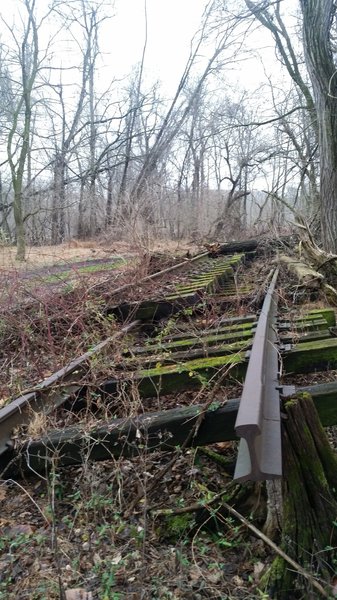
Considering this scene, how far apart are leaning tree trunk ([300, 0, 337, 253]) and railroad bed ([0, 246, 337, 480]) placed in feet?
13.5

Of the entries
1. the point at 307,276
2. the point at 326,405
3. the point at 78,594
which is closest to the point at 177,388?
the point at 326,405

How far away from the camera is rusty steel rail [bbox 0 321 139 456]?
296cm

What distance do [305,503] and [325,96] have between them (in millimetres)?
9317

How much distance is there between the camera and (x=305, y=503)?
6.89 ft

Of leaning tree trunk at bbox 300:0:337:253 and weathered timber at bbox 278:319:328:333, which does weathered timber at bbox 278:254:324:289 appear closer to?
weathered timber at bbox 278:319:328:333

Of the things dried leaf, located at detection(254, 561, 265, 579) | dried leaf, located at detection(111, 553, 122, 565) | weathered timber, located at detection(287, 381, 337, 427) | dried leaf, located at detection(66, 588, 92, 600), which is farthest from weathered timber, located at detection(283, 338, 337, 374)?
dried leaf, located at detection(66, 588, 92, 600)

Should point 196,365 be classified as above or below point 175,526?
above

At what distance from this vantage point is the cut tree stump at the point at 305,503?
6.37 ft

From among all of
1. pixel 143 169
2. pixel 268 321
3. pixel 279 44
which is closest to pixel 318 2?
pixel 268 321

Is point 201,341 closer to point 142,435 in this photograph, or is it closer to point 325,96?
point 142,435

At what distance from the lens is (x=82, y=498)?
2574 millimetres

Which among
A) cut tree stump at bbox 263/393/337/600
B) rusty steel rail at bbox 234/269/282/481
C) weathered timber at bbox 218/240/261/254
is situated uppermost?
weathered timber at bbox 218/240/261/254

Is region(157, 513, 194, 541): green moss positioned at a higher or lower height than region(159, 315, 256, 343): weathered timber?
lower

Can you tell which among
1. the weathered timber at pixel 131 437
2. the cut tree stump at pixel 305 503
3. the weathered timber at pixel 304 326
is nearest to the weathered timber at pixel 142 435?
the weathered timber at pixel 131 437
